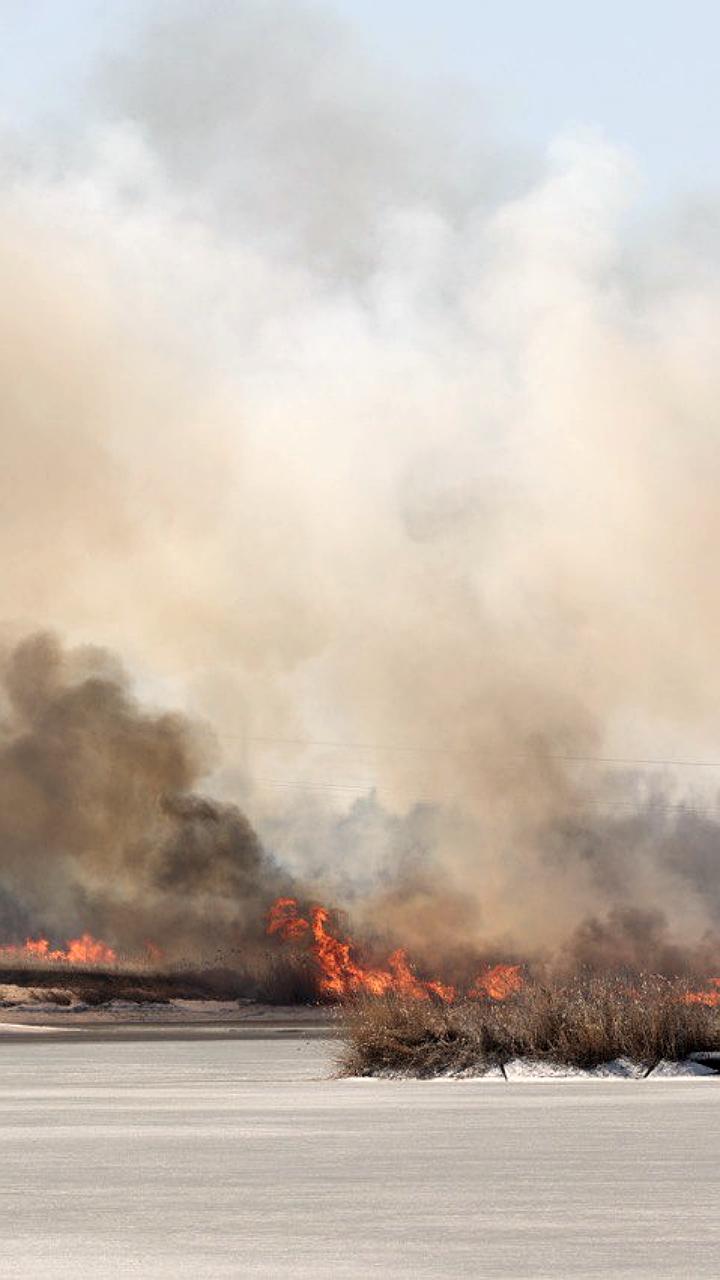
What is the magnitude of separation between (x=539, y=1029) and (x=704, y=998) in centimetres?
359

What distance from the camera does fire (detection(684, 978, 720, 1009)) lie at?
4866cm

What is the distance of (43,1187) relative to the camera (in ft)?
74.1

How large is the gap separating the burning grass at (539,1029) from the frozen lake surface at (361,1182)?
3521 mm

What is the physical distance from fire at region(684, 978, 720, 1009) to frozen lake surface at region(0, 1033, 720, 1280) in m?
4.23

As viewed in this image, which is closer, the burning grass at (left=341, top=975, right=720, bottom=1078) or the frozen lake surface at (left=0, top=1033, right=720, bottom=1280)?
the frozen lake surface at (left=0, top=1033, right=720, bottom=1280)

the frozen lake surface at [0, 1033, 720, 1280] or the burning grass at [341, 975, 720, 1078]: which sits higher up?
the burning grass at [341, 975, 720, 1078]

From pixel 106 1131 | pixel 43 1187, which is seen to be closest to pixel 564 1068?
pixel 106 1131

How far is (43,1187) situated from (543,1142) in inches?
314

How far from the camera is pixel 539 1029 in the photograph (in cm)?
4828

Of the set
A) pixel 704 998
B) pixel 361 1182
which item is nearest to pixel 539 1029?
pixel 704 998

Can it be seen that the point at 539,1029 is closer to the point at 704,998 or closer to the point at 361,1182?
the point at 704,998

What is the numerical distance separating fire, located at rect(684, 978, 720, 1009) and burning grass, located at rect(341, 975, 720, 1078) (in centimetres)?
5

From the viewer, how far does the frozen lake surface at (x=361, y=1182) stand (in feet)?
53.7

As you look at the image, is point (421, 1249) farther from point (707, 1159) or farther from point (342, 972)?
point (342, 972)
